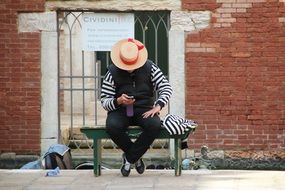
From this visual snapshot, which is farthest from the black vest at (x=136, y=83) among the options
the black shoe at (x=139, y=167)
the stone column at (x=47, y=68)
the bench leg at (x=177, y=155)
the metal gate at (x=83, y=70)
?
the stone column at (x=47, y=68)

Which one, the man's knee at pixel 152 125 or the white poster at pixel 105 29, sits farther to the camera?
the white poster at pixel 105 29

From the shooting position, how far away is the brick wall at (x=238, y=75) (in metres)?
9.54

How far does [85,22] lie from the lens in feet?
32.4

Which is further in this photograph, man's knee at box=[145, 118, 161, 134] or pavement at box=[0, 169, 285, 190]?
man's knee at box=[145, 118, 161, 134]

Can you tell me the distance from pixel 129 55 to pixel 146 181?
1277 millimetres

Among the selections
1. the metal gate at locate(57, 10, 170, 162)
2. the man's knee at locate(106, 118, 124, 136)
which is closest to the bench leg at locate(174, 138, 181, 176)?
the man's knee at locate(106, 118, 124, 136)

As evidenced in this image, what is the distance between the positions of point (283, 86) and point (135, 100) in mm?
3027

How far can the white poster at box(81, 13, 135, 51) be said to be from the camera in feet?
32.3

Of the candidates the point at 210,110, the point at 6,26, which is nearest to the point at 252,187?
the point at 210,110

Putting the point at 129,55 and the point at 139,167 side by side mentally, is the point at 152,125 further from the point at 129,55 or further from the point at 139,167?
the point at 129,55

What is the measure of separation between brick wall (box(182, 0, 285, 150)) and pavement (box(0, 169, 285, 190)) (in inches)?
75.7

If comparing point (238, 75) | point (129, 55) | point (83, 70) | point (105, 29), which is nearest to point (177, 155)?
point (129, 55)

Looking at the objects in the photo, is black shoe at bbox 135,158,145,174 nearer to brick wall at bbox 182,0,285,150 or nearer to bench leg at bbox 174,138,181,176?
bench leg at bbox 174,138,181,176

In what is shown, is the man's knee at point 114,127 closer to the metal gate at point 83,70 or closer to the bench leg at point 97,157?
the bench leg at point 97,157
